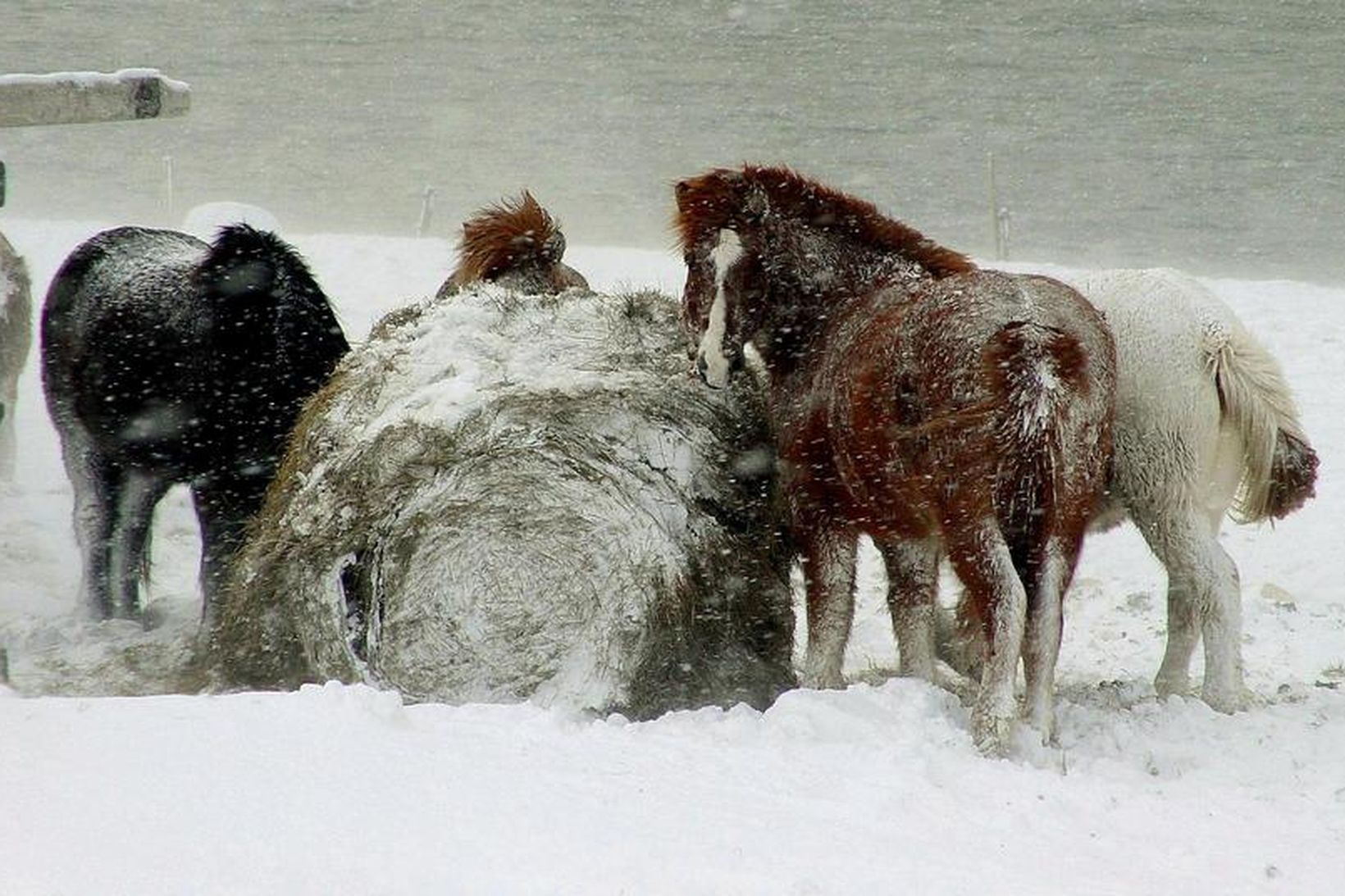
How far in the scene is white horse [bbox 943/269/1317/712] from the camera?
16.6 feet

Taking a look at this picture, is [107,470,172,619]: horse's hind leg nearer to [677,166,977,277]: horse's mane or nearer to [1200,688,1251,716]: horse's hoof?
[677,166,977,277]: horse's mane

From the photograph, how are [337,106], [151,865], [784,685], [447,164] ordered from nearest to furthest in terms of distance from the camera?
[151,865], [784,685], [447,164], [337,106]

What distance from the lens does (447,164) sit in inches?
1256

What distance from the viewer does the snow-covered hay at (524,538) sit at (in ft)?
16.2

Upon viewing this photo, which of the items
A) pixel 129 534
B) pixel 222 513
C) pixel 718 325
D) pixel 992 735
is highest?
pixel 718 325

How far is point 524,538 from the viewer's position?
4945 mm

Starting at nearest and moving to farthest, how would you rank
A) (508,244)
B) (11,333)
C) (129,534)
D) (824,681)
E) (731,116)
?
(824,681) < (129,534) < (508,244) < (11,333) < (731,116)

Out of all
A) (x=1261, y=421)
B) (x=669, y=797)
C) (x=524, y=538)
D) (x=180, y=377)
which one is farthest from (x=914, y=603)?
(x=180, y=377)

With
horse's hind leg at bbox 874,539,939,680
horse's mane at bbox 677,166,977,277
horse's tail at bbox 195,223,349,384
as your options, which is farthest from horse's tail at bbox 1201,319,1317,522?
horse's tail at bbox 195,223,349,384

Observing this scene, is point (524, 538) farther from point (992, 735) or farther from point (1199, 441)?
point (1199, 441)

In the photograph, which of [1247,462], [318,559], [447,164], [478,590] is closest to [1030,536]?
[1247,462]

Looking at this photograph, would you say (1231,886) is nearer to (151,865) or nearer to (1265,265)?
(151,865)

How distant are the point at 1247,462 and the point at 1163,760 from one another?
1.30 meters

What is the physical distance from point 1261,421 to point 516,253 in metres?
3.29
